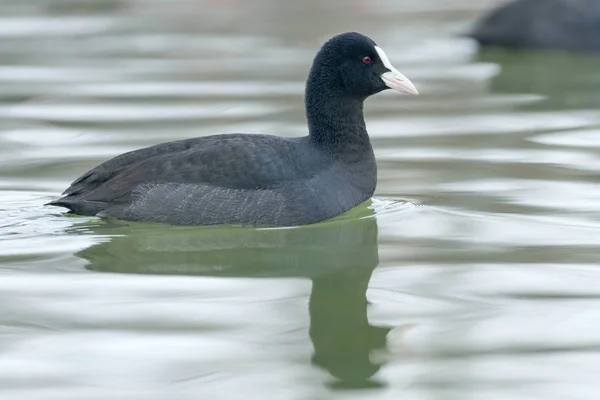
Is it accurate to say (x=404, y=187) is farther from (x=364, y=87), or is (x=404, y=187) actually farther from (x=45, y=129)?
(x=45, y=129)

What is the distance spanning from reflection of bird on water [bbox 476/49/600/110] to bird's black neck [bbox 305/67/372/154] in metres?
A: 3.82

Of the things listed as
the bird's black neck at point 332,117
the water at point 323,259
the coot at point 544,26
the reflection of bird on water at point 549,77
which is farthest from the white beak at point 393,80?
the coot at point 544,26

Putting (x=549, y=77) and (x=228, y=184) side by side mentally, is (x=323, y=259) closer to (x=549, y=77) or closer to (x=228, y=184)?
(x=228, y=184)

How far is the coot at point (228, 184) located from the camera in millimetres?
7617

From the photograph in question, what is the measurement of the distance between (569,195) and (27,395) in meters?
4.52

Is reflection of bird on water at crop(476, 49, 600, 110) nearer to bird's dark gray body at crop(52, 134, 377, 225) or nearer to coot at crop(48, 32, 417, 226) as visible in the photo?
coot at crop(48, 32, 417, 226)

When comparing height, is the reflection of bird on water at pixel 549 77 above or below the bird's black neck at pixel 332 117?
above

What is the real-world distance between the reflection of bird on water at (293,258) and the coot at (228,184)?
0.10 meters

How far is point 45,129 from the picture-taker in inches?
430

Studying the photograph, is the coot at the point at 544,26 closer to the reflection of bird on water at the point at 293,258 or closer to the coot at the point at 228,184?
the coot at the point at 228,184

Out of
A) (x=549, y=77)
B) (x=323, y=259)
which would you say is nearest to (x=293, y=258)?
(x=323, y=259)

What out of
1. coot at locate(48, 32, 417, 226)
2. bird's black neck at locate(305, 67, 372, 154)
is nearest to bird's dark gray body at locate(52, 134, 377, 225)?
coot at locate(48, 32, 417, 226)

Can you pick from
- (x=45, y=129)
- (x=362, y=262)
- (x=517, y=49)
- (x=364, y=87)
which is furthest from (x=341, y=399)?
(x=517, y=49)

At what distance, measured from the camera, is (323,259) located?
7.07m
